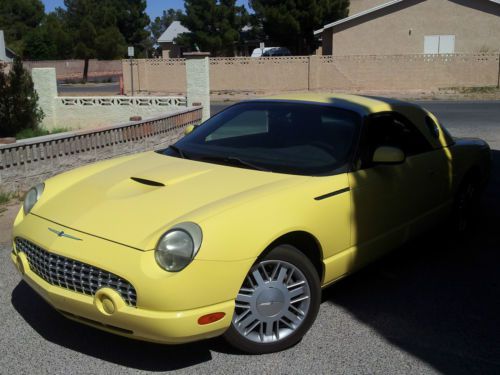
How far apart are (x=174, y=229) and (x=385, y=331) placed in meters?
1.66

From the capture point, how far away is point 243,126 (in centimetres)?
505

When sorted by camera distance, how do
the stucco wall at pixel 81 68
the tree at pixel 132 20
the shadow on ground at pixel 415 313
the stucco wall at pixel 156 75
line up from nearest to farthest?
the shadow on ground at pixel 415 313, the stucco wall at pixel 156 75, the stucco wall at pixel 81 68, the tree at pixel 132 20

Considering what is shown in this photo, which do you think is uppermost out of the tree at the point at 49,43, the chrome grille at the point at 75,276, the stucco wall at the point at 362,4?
the stucco wall at the point at 362,4

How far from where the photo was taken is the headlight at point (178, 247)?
309 cm

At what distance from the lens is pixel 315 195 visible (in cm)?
375

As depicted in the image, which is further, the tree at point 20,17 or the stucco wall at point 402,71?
the tree at point 20,17

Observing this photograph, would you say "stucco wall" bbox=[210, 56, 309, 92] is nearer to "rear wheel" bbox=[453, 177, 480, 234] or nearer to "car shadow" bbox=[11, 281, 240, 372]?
"rear wheel" bbox=[453, 177, 480, 234]

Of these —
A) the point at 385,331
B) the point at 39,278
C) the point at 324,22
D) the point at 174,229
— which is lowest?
the point at 385,331

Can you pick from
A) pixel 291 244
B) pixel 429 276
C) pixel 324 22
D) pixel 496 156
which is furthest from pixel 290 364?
pixel 324 22

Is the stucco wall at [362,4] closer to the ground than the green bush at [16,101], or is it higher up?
higher up

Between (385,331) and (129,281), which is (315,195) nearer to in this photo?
(385,331)

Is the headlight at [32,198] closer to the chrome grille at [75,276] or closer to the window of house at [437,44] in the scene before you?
the chrome grille at [75,276]

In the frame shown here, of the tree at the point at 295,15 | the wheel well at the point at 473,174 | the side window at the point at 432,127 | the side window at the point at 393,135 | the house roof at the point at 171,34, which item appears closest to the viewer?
the side window at the point at 393,135

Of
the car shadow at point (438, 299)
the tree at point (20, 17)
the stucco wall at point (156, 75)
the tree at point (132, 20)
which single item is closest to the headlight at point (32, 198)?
the car shadow at point (438, 299)
